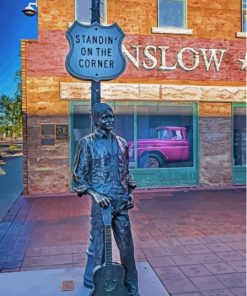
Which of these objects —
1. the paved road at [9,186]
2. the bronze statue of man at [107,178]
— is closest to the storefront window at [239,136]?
the paved road at [9,186]

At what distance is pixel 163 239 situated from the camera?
17.5 ft

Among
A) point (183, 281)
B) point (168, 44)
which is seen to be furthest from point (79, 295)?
point (168, 44)

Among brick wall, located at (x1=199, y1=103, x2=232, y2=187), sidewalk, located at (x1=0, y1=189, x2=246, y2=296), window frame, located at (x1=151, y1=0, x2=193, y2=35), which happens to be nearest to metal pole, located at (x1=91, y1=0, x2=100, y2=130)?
sidewalk, located at (x1=0, y1=189, x2=246, y2=296)

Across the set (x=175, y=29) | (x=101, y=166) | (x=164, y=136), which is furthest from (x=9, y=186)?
(x=101, y=166)

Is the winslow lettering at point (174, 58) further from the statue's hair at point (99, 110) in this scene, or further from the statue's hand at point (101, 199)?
the statue's hand at point (101, 199)

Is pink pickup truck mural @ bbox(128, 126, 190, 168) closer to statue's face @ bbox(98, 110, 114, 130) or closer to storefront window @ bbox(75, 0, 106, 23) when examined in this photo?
storefront window @ bbox(75, 0, 106, 23)

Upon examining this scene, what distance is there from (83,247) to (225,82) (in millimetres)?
7106

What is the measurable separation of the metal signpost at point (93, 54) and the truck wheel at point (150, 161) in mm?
6419

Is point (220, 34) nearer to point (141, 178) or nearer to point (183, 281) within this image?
point (141, 178)

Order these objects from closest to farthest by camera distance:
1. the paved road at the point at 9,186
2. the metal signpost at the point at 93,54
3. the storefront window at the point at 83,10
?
the metal signpost at the point at 93,54 < the paved road at the point at 9,186 < the storefront window at the point at 83,10

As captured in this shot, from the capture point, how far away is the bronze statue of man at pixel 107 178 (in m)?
3.01

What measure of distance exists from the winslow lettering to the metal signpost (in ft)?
20.3

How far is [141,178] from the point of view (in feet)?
32.0

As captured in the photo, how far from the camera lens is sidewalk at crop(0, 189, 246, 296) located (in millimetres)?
3949
